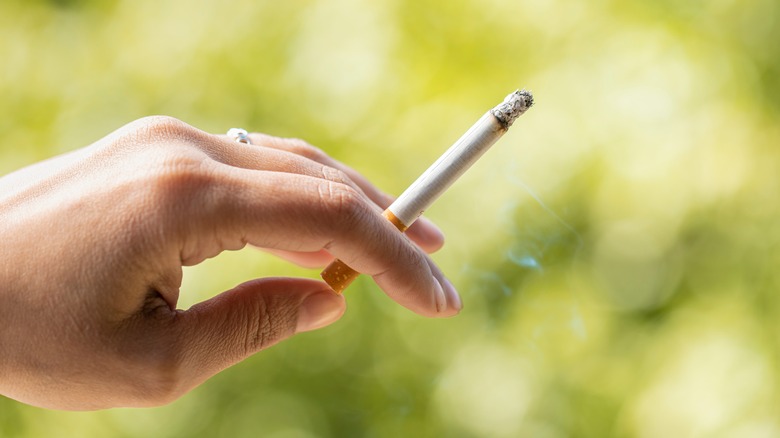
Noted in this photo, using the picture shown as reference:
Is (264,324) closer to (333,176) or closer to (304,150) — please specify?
(333,176)

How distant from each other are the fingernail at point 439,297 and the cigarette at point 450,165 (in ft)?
0.18

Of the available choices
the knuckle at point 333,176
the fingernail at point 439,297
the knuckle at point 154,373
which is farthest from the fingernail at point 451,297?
the knuckle at point 154,373

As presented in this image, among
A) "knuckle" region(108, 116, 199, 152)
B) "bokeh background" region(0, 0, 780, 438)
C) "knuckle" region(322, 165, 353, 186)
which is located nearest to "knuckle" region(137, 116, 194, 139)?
"knuckle" region(108, 116, 199, 152)

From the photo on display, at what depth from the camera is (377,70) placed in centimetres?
100

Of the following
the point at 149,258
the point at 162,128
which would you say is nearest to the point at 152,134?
the point at 162,128

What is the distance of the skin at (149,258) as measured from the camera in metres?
0.51

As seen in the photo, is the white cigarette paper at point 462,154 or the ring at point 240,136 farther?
the ring at point 240,136

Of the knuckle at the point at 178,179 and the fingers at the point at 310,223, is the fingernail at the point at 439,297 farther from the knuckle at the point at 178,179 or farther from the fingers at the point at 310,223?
the knuckle at the point at 178,179

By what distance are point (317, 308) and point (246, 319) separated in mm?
59

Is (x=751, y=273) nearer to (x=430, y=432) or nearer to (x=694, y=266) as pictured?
(x=694, y=266)

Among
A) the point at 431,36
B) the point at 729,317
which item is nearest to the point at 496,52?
the point at 431,36

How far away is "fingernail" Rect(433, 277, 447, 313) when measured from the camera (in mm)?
600

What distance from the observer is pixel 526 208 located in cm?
92

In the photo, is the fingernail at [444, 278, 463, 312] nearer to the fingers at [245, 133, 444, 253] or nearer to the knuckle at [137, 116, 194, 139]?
the fingers at [245, 133, 444, 253]
